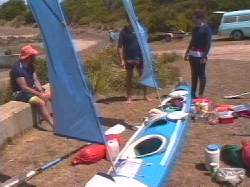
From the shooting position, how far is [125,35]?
1032 cm

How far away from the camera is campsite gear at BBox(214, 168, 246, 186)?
6.15 meters

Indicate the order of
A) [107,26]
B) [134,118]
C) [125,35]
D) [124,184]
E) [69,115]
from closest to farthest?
[124,184], [69,115], [134,118], [125,35], [107,26]

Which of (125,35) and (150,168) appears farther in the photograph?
(125,35)

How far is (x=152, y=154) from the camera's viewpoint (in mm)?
6492

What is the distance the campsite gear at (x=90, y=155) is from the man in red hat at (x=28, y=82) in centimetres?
150

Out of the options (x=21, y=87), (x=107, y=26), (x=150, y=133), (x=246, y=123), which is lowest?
(x=107, y=26)

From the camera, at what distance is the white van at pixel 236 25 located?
2955 centimetres

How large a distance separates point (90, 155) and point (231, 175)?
1.94 meters

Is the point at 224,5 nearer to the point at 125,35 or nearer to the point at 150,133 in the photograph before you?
the point at 125,35

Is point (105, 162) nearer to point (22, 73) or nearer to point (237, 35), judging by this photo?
point (22, 73)

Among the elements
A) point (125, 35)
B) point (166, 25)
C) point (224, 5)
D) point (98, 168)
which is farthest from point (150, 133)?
point (224, 5)

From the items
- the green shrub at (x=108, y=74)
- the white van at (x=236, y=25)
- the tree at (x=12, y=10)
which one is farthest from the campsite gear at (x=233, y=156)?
the tree at (x=12, y=10)

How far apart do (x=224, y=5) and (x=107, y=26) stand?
12062 millimetres

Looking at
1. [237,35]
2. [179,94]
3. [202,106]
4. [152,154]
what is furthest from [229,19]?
[152,154]
